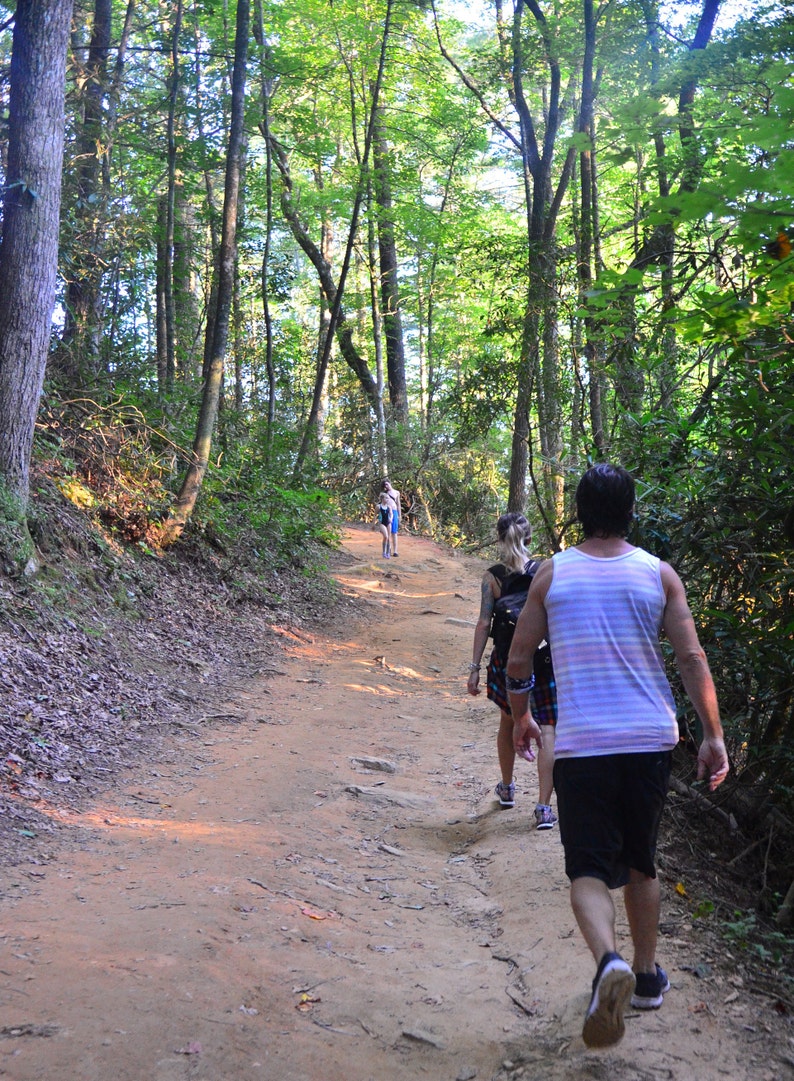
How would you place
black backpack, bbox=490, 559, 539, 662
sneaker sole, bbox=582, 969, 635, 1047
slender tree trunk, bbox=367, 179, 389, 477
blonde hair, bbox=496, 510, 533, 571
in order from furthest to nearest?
slender tree trunk, bbox=367, 179, 389, 477 → blonde hair, bbox=496, 510, 533, 571 → black backpack, bbox=490, 559, 539, 662 → sneaker sole, bbox=582, 969, 635, 1047

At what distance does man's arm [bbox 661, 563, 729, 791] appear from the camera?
3.18m

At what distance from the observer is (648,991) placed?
133 inches

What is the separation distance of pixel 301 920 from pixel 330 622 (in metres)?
10.1

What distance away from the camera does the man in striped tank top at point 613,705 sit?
10.0 ft

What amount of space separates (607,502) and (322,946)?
2435 mm

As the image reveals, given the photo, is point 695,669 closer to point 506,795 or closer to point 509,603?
point 509,603

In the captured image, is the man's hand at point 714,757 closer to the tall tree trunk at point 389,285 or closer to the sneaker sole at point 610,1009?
the sneaker sole at point 610,1009

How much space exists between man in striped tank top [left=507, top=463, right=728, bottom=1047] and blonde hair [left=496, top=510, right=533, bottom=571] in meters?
2.33

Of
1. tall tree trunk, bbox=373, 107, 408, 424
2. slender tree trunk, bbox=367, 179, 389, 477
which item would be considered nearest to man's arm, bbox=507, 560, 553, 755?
tall tree trunk, bbox=373, 107, 408, 424

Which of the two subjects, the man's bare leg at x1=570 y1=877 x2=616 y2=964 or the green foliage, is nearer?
the man's bare leg at x1=570 y1=877 x2=616 y2=964

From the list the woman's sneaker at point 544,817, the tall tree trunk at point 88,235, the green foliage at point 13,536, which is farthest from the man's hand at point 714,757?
the tall tree trunk at point 88,235

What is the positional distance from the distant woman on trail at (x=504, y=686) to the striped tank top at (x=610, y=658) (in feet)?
7.08

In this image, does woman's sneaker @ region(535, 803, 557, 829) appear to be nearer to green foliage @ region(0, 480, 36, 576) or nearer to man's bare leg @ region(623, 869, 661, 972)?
man's bare leg @ region(623, 869, 661, 972)

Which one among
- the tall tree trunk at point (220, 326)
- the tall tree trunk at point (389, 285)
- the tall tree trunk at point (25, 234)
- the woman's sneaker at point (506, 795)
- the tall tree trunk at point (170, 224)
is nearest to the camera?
the woman's sneaker at point (506, 795)
